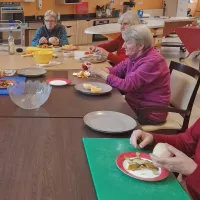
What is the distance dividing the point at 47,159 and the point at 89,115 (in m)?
0.45

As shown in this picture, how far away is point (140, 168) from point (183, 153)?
18cm

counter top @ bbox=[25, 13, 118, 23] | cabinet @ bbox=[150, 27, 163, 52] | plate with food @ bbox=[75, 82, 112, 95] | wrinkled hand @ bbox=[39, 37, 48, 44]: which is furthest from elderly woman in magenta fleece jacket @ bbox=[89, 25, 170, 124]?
counter top @ bbox=[25, 13, 118, 23]

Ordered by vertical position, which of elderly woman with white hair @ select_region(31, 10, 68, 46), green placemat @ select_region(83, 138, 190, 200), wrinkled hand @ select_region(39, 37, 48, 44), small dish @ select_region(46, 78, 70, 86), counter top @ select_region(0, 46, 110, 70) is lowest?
green placemat @ select_region(83, 138, 190, 200)

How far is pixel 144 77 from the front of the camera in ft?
7.20

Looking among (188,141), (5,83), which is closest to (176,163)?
(188,141)

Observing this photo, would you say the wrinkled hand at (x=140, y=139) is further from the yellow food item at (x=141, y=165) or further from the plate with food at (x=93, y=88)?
the plate with food at (x=93, y=88)

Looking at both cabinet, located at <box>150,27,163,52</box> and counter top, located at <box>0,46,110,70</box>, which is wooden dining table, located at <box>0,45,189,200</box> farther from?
cabinet, located at <box>150,27,163,52</box>

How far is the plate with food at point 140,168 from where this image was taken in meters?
1.10

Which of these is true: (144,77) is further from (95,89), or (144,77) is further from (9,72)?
(9,72)

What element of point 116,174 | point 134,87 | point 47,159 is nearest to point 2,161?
point 47,159

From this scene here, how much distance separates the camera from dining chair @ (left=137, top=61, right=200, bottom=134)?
220cm

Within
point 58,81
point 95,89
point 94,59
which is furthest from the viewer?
point 94,59

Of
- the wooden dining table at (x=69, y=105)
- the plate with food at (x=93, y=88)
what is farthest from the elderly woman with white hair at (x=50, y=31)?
the wooden dining table at (x=69, y=105)

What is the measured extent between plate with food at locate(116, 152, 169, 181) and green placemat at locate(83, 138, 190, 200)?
0.02 meters
